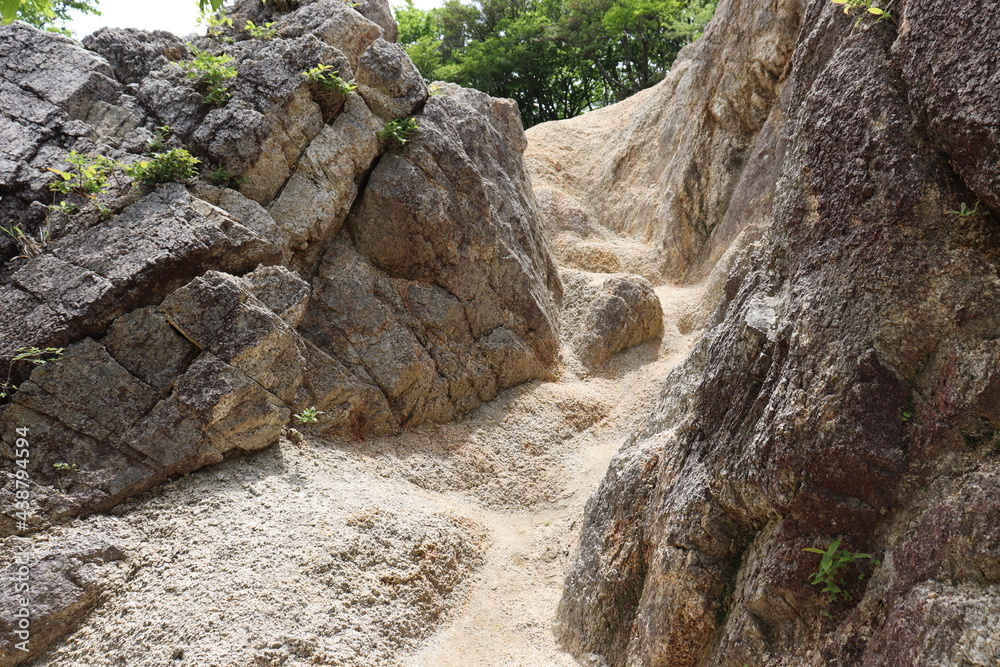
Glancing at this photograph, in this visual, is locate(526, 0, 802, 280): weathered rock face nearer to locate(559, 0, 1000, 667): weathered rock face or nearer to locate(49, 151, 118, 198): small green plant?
locate(559, 0, 1000, 667): weathered rock face

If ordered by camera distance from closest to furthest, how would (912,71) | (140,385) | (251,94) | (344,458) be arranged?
(912,71) → (140,385) → (344,458) → (251,94)

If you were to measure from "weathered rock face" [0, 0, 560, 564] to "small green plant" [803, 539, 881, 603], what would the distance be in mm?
5730

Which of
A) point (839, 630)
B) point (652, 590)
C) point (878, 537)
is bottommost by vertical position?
point (652, 590)

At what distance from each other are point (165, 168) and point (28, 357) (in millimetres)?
2608

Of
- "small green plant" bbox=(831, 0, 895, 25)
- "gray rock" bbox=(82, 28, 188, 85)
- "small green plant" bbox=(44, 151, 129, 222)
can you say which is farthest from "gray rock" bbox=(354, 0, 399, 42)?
"small green plant" bbox=(831, 0, 895, 25)

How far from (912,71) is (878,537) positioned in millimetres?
2692

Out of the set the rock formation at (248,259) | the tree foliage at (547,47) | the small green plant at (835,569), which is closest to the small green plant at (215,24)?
the rock formation at (248,259)

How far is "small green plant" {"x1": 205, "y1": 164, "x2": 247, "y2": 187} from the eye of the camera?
8180mm

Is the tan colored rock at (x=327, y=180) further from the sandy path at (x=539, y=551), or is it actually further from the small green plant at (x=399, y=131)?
the sandy path at (x=539, y=551)

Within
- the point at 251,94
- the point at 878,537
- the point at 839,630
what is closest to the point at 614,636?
the point at 839,630

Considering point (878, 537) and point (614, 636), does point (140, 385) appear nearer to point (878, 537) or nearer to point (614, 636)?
point (614, 636)

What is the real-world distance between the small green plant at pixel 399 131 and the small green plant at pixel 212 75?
2.10m

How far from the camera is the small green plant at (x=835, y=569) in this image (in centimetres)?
361

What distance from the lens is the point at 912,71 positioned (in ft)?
12.7
